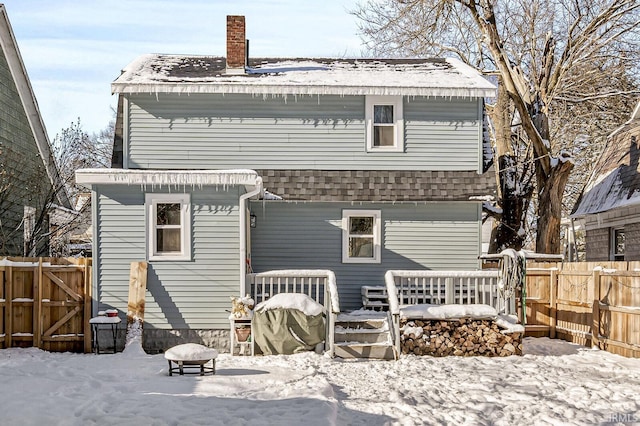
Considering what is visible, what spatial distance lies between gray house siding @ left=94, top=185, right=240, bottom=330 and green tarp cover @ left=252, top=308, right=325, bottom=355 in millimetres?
1046

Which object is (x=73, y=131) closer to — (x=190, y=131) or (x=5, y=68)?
(x=5, y=68)

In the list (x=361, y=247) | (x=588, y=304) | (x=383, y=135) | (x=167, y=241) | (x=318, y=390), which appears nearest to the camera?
(x=318, y=390)

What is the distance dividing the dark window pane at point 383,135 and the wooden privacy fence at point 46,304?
706 centimetres

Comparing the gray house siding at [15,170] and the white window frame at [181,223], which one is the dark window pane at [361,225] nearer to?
the white window frame at [181,223]

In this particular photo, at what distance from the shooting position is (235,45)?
17.6 m

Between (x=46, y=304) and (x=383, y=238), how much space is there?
7364 millimetres

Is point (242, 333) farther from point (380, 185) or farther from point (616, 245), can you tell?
point (616, 245)

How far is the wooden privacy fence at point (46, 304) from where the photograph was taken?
1297 centimetres

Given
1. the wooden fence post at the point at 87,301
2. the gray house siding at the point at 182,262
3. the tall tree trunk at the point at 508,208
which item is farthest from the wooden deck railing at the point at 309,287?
the tall tree trunk at the point at 508,208

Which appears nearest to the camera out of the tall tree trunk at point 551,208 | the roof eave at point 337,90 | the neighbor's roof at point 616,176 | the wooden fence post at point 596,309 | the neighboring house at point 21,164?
the wooden fence post at point 596,309

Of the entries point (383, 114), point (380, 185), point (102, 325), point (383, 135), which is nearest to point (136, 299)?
point (102, 325)

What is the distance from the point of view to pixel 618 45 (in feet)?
81.4

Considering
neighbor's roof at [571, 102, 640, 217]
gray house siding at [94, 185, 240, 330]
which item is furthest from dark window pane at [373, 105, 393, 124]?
neighbor's roof at [571, 102, 640, 217]

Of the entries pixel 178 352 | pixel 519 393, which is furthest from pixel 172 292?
pixel 519 393
